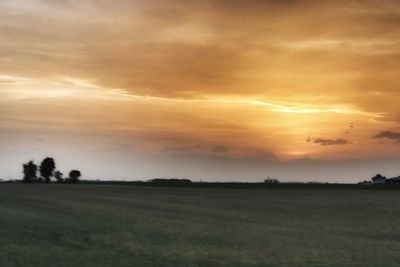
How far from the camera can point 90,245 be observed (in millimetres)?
26516

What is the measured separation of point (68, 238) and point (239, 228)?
10.7 meters

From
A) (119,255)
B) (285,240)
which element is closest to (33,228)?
(119,255)

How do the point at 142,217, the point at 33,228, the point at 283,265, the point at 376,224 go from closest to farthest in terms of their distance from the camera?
the point at 283,265 → the point at 33,228 → the point at 376,224 → the point at 142,217

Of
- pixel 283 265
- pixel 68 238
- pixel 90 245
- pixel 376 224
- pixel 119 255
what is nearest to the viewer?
pixel 283 265

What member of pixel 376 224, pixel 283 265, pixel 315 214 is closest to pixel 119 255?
pixel 283 265

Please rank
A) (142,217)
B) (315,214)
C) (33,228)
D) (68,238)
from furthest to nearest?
(315,214) → (142,217) → (33,228) → (68,238)

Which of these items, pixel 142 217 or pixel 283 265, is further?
pixel 142 217

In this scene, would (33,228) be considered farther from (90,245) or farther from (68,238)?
(90,245)

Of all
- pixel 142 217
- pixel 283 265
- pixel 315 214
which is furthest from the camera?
pixel 315 214

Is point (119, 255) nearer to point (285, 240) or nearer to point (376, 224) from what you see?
point (285, 240)

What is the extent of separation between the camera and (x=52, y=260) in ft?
74.1

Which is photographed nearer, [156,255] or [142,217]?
[156,255]

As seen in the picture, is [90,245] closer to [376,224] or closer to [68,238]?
[68,238]

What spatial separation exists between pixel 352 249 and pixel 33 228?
17.8 m
